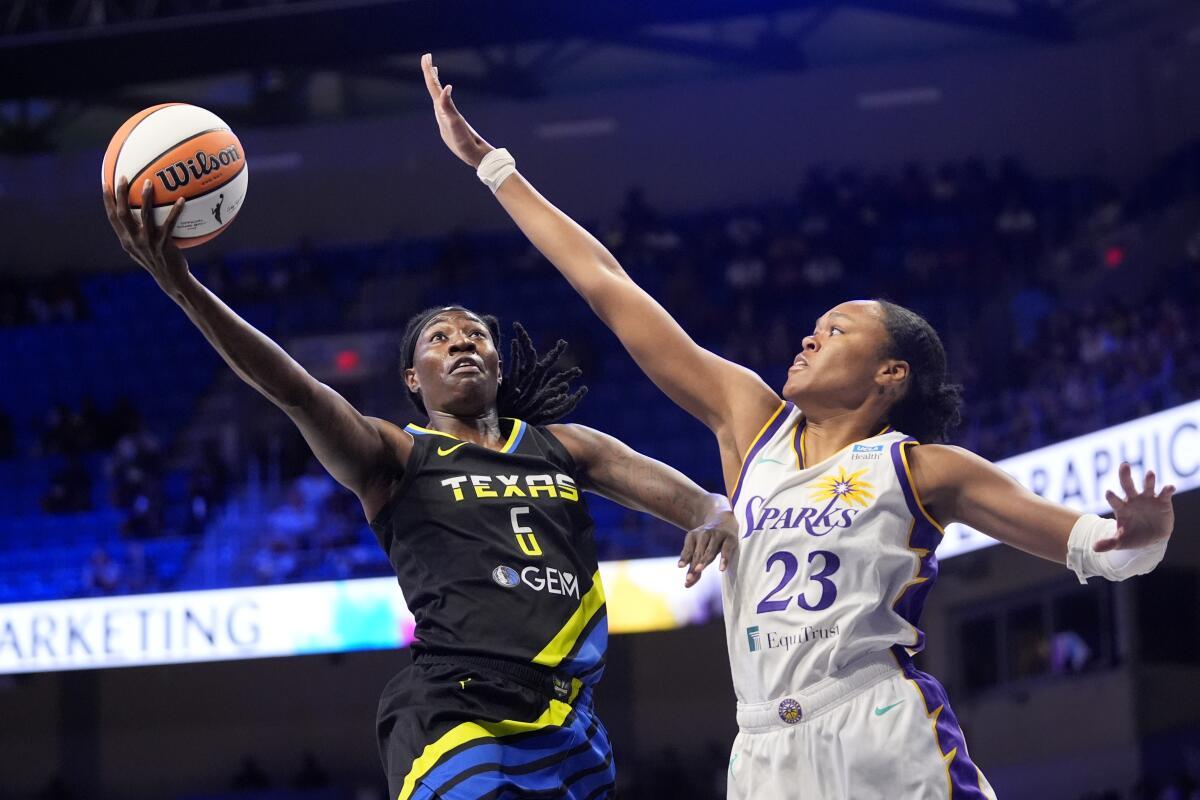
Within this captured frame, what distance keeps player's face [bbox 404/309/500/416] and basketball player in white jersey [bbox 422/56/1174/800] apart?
19.1 inches

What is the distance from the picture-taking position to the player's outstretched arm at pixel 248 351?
3.45 m

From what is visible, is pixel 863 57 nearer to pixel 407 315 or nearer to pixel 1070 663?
pixel 407 315

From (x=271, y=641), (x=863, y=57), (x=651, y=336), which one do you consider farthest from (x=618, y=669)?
(x=651, y=336)

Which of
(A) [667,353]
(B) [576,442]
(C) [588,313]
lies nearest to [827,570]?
(A) [667,353]

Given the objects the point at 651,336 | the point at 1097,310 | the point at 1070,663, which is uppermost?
the point at 1097,310

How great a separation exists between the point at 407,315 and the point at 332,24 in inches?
161

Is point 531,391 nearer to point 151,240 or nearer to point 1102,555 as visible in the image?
point 151,240

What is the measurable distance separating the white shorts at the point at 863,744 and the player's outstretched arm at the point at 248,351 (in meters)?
1.21

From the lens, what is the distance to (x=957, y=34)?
62.6 ft

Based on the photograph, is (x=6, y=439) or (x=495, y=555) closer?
(x=495, y=555)

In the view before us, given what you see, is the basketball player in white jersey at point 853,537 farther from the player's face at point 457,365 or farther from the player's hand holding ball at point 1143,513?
the player's face at point 457,365

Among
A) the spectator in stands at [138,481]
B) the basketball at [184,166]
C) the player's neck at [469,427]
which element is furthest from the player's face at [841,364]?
the spectator in stands at [138,481]

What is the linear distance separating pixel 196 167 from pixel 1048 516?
2.37 metres

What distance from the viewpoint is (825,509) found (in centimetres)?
342
